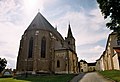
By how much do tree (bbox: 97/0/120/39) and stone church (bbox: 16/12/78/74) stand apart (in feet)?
82.6

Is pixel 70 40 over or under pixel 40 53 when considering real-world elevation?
over

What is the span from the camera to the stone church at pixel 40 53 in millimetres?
38856

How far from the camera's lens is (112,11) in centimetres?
1611

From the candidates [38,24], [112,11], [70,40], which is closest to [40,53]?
[38,24]

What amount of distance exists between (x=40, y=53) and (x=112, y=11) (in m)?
26.8

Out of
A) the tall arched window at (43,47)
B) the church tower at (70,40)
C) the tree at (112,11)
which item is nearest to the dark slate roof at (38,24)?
the tall arched window at (43,47)

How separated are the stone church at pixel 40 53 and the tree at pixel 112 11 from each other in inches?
991

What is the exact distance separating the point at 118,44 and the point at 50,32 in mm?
18402

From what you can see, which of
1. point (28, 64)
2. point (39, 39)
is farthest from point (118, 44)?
point (28, 64)

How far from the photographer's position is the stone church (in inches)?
1530

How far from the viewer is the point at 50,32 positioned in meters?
43.2

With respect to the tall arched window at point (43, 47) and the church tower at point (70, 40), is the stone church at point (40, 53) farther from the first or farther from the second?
the church tower at point (70, 40)

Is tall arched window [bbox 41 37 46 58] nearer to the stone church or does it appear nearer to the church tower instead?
the stone church

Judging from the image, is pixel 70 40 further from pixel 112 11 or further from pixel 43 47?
pixel 112 11
